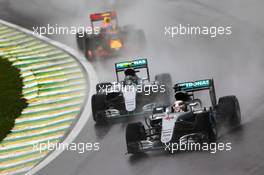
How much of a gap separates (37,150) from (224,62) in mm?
10452

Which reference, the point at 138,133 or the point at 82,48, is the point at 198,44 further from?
the point at 138,133

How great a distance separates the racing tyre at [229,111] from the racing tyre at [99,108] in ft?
13.4

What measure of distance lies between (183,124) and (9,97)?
9.22m

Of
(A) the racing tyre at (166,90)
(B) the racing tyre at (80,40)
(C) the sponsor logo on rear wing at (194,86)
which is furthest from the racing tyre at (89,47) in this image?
(C) the sponsor logo on rear wing at (194,86)

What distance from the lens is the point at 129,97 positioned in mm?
23094

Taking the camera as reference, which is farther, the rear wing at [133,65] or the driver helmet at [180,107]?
the rear wing at [133,65]

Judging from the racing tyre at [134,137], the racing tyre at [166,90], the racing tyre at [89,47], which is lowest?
the racing tyre at [134,137]

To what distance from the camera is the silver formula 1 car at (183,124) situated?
729 inches

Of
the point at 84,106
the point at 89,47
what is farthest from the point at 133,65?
the point at 89,47

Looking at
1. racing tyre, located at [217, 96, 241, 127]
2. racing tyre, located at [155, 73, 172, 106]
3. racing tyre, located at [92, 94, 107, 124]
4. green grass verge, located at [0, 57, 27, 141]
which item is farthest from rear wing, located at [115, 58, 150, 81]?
racing tyre, located at [217, 96, 241, 127]

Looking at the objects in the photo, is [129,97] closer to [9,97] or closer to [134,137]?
[134,137]

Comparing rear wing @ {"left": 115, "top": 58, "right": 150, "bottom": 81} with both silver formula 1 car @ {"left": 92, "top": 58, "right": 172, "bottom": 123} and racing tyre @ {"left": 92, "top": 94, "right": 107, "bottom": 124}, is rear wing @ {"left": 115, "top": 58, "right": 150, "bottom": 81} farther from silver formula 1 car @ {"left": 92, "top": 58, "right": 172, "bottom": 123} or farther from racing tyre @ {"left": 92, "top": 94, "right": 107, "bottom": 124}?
racing tyre @ {"left": 92, "top": 94, "right": 107, "bottom": 124}

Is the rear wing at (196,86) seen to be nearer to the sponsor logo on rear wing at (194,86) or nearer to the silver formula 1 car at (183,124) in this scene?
the sponsor logo on rear wing at (194,86)

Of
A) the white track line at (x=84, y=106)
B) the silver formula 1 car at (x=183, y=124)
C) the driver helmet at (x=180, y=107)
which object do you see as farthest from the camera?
the white track line at (x=84, y=106)
